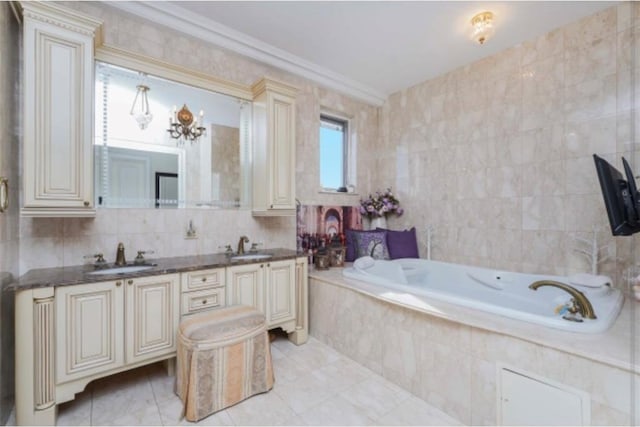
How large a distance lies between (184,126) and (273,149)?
0.75 m

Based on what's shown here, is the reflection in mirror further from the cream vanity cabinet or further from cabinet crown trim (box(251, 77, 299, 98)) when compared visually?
the cream vanity cabinet

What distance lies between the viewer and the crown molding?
212cm

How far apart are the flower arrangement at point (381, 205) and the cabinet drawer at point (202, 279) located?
6.75 ft

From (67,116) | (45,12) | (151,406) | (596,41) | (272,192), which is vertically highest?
(596,41)

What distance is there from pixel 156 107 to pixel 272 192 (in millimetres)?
1127

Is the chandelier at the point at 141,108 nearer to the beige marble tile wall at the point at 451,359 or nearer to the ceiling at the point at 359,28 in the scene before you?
the ceiling at the point at 359,28

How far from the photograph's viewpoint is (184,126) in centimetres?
238

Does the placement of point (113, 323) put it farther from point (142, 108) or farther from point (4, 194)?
point (142, 108)

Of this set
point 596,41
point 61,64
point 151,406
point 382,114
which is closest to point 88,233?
point 61,64

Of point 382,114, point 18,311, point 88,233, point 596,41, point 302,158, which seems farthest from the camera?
point 382,114

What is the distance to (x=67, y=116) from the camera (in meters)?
1.70

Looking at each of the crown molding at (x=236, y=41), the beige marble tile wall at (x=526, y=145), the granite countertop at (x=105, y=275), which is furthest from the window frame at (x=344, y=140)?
the granite countertop at (x=105, y=275)

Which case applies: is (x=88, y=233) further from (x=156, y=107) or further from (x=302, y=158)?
(x=302, y=158)

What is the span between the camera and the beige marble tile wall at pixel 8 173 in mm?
1523
